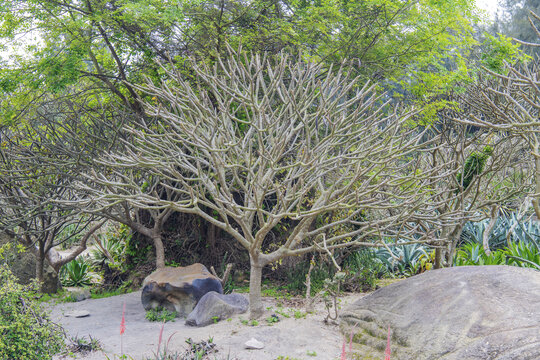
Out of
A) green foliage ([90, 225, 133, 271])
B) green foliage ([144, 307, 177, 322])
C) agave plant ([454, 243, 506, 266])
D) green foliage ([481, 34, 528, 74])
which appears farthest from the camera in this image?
green foliage ([90, 225, 133, 271])

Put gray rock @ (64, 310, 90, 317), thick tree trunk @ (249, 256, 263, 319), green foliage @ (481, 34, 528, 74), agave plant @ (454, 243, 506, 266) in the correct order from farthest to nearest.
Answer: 1. agave plant @ (454, 243, 506, 266)
2. gray rock @ (64, 310, 90, 317)
3. green foliage @ (481, 34, 528, 74)
4. thick tree trunk @ (249, 256, 263, 319)

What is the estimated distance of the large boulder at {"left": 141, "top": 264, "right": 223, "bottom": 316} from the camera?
694 cm

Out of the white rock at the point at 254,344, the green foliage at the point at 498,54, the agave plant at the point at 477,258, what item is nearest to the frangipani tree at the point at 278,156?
the white rock at the point at 254,344

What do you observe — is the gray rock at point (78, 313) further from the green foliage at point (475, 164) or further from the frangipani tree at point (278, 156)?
the green foliage at point (475, 164)

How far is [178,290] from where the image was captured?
6.95 m

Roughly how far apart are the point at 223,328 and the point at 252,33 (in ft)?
17.7

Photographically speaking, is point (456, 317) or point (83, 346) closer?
point (456, 317)

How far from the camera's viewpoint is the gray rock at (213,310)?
6066 mm

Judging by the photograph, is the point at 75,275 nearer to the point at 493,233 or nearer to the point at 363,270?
the point at 363,270

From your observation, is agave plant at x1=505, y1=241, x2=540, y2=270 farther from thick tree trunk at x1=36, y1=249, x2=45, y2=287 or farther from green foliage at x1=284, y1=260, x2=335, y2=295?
thick tree trunk at x1=36, y1=249, x2=45, y2=287

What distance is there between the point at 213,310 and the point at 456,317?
121 inches

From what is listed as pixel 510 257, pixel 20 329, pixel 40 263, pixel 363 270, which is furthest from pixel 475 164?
pixel 40 263

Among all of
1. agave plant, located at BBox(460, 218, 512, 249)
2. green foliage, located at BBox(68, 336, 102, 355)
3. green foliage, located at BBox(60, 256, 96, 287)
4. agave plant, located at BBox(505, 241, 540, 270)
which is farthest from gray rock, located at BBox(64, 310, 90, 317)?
agave plant, located at BBox(460, 218, 512, 249)

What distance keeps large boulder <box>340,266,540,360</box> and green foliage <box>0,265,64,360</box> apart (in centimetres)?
309
